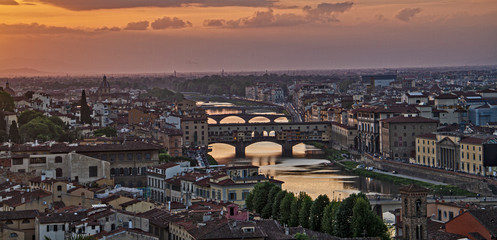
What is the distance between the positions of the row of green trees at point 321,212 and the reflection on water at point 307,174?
21.4 feet

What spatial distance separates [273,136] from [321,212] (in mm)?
33918

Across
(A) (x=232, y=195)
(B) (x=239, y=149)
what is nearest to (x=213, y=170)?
(A) (x=232, y=195)

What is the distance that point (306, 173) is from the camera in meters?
36.7

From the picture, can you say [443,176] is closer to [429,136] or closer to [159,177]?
[429,136]

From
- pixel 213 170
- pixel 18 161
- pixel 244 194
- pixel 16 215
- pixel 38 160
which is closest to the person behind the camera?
pixel 16 215

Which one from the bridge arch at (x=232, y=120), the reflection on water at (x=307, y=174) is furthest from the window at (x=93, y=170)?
the bridge arch at (x=232, y=120)

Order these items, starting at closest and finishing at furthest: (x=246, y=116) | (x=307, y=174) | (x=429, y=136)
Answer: (x=307, y=174), (x=429, y=136), (x=246, y=116)

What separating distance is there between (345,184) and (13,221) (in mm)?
17697

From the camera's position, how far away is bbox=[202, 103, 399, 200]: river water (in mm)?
31078

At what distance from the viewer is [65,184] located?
2097 cm

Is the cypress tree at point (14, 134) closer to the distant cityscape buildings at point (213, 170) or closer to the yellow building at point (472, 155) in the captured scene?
the distant cityscape buildings at point (213, 170)

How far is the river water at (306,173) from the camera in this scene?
102 ft

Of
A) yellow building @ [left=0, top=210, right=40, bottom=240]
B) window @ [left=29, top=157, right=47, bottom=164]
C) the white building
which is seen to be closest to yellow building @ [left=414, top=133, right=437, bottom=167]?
the white building

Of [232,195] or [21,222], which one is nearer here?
[21,222]
